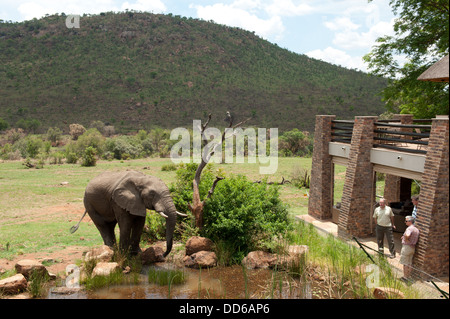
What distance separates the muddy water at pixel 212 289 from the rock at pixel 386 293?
5.68 ft

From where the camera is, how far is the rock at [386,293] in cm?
599

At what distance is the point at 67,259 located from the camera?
35.0 feet

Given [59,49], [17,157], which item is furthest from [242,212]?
[59,49]

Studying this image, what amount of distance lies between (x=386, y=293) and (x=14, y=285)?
24.1 ft

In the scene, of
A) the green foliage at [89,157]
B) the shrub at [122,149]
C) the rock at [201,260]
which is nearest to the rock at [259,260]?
the rock at [201,260]

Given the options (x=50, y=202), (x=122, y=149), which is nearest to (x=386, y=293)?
→ (x=50, y=202)

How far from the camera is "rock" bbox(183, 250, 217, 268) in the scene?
9.92m

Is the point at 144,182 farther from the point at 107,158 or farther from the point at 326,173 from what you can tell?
the point at 107,158

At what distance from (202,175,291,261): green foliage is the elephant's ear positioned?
2168 millimetres

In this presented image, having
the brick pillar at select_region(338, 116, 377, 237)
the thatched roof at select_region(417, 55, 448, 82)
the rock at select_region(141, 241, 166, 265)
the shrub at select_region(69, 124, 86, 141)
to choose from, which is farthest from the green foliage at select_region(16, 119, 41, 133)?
the thatched roof at select_region(417, 55, 448, 82)

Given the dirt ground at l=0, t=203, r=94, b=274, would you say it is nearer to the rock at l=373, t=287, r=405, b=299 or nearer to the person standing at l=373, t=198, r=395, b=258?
the rock at l=373, t=287, r=405, b=299

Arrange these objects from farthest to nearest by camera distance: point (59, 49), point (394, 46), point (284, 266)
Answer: point (59, 49) < point (394, 46) < point (284, 266)

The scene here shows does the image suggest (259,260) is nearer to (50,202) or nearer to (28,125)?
(50,202)
